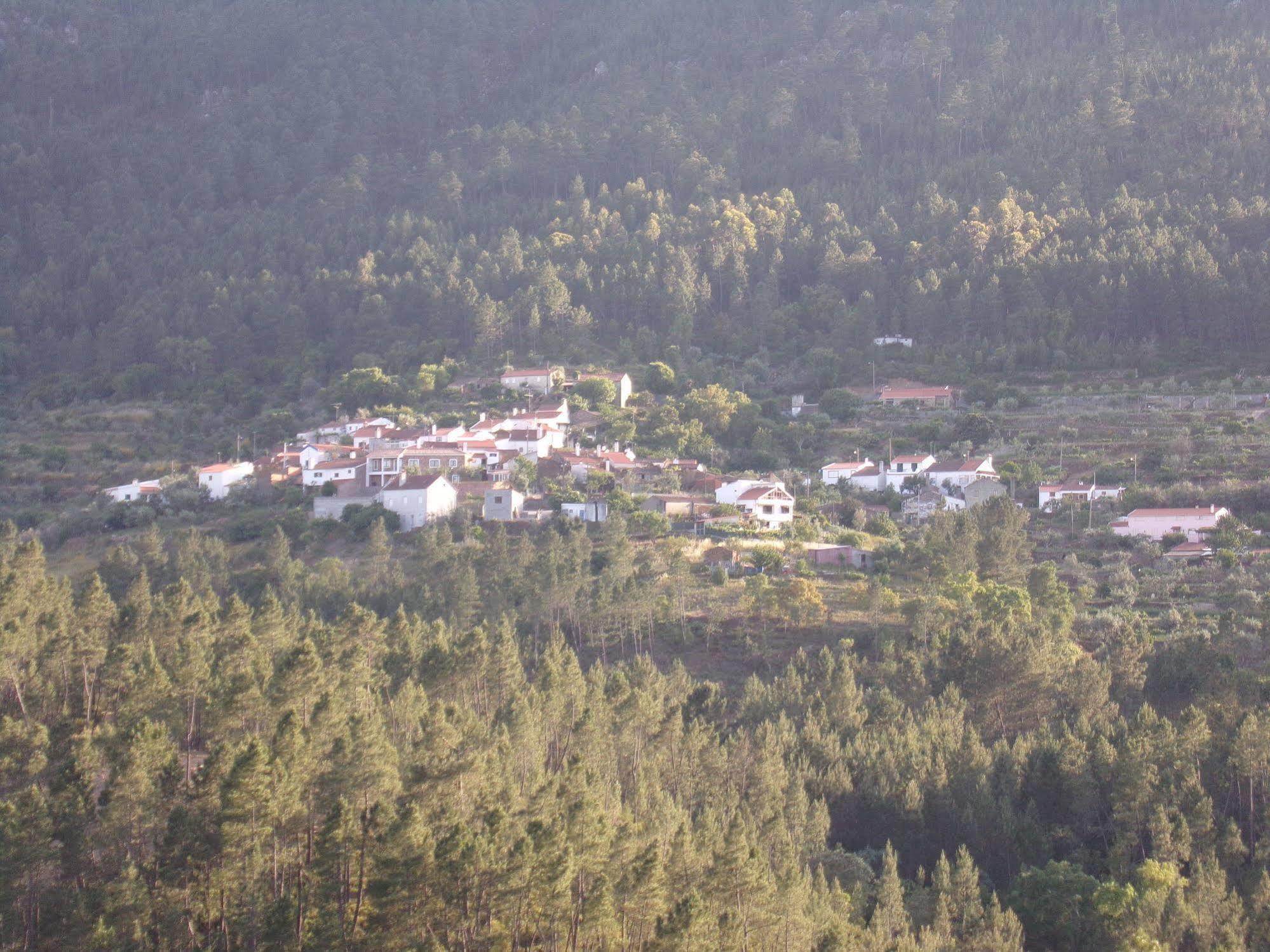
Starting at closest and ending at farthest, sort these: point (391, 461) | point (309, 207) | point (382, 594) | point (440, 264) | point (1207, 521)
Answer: point (382, 594) < point (1207, 521) < point (391, 461) < point (440, 264) < point (309, 207)

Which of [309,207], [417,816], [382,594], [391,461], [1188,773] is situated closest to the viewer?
[417,816]

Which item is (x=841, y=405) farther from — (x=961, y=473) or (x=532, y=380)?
(x=532, y=380)

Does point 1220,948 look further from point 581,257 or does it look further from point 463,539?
point 581,257

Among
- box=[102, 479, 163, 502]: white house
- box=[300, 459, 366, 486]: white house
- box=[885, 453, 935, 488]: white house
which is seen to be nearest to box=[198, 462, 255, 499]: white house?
box=[102, 479, 163, 502]: white house

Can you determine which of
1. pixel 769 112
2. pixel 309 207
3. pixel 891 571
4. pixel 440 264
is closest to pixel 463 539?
pixel 891 571

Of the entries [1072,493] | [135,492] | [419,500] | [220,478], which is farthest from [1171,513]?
[135,492]

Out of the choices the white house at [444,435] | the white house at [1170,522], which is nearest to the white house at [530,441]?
the white house at [444,435]
